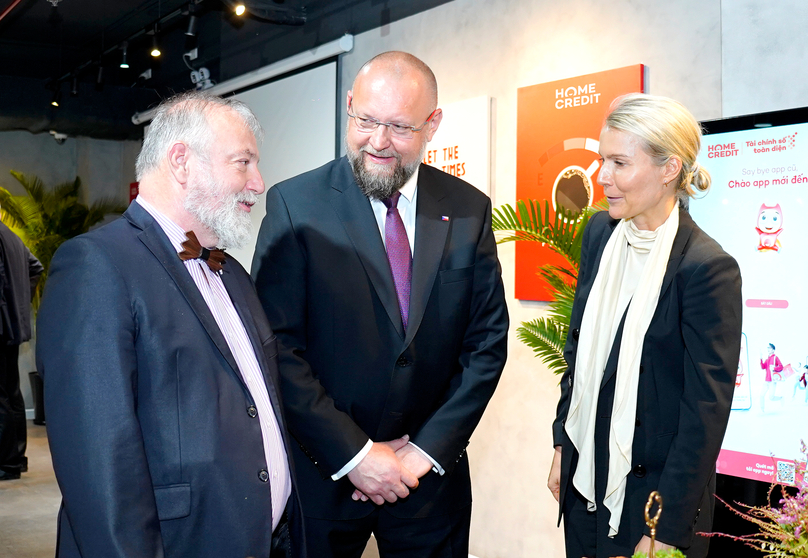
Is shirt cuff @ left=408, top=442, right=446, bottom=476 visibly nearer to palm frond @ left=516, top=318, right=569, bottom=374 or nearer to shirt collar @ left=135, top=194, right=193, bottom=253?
shirt collar @ left=135, top=194, right=193, bottom=253

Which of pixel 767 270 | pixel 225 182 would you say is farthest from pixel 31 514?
pixel 767 270

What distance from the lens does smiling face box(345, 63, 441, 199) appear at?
2.24m

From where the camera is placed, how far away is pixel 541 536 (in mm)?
4266

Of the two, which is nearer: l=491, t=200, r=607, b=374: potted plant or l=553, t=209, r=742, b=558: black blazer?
l=553, t=209, r=742, b=558: black blazer

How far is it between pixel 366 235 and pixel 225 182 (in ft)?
1.53

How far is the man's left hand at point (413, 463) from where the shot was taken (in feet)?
7.28

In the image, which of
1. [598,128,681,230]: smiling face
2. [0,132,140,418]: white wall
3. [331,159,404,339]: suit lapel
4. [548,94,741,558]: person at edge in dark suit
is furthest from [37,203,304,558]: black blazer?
[0,132,140,418]: white wall

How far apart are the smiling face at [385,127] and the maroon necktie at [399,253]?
67mm

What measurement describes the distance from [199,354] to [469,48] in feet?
11.4

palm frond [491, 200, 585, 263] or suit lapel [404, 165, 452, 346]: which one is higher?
palm frond [491, 200, 585, 263]

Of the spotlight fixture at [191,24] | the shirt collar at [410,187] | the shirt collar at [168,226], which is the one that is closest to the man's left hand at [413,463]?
the shirt collar at [410,187]

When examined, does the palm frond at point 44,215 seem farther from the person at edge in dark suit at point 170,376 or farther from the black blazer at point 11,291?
the person at edge in dark suit at point 170,376

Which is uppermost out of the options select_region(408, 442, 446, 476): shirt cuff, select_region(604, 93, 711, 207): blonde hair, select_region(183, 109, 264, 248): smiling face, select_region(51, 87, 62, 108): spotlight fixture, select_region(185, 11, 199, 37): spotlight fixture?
select_region(51, 87, 62, 108): spotlight fixture

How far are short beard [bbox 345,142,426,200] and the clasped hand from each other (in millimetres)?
723
